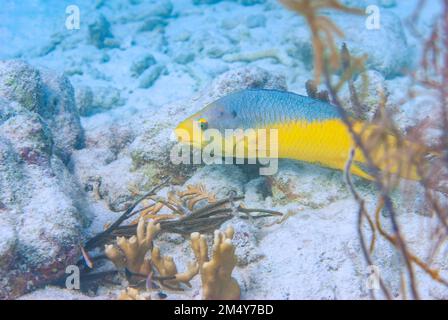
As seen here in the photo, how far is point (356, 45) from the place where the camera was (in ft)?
24.9

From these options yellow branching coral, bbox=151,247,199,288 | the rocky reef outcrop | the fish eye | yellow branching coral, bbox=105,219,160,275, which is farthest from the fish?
the rocky reef outcrop

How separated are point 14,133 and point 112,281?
1.47 m

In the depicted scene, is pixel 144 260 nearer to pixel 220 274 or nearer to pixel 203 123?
pixel 220 274

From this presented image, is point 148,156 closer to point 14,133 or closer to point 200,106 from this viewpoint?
point 200,106

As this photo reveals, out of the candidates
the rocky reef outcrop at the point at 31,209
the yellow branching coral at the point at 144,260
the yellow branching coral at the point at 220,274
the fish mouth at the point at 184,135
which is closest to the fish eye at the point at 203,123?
the fish mouth at the point at 184,135

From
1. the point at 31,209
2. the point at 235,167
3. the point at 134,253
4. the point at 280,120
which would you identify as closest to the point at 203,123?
the point at 280,120

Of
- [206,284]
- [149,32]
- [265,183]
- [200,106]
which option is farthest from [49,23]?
[206,284]

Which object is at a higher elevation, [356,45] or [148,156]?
[356,45]

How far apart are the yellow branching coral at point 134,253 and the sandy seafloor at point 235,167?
204 millimetres

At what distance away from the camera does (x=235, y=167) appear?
3.74m

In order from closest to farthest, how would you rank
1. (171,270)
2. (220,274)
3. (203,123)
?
(220,274)
(171,270)
(203,123)

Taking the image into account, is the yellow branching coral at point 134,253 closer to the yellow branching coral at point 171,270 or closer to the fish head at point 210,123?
the yellow branching coral at point 171,270

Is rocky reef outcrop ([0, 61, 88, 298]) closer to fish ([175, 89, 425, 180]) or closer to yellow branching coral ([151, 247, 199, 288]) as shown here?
yellow branching coral ([151, 247, 199, 288])

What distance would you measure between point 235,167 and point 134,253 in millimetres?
1452
